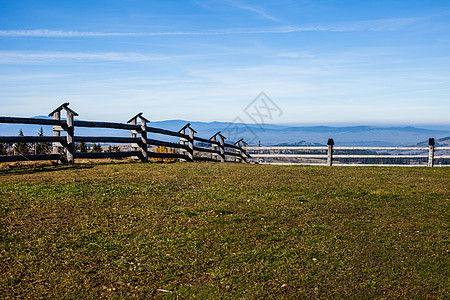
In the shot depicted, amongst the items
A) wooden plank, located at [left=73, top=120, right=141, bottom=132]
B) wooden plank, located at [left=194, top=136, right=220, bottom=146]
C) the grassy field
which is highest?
wooden plank, located at [left=73, top=120, right=141, bottom=132]

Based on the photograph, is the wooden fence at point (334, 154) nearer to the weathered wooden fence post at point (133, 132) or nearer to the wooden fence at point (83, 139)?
the wooden fence at point (83, 139)

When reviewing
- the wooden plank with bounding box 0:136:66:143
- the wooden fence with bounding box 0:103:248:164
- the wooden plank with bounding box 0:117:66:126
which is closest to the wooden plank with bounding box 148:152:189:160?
the wooden fence with bounding box 0:103:248:164

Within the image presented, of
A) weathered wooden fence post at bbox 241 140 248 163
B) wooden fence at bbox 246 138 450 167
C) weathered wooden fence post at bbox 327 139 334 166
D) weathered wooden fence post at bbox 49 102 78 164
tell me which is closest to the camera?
weathered wooden fence post at bbox 49 102 78 164

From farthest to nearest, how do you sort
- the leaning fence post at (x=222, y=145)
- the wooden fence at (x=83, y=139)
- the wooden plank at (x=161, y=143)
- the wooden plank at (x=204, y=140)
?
1. the leaning fence post at (x=222, y=145)
2. the wooden plank at (x=204, y=140)
3. the wooden plank at (x=161, y=143)
4. the wooden fence at (x=83, y=139)

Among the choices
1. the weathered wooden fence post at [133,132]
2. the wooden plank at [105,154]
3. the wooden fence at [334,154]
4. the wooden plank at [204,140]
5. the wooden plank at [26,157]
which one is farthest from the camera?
the wooden fence at [334,154]

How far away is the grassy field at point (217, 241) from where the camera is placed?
4809 mm

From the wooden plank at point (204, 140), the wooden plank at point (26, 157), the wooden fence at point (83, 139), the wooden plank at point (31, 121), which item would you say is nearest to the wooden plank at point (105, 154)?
the wooden fence at point (83, 139)

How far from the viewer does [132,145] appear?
1723 cm

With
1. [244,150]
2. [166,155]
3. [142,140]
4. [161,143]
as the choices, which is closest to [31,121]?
[142,140]

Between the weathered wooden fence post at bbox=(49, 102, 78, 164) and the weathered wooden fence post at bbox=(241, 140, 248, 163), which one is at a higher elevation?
the weathered wooden fence post at bbox=(49, 102, 78, 164)

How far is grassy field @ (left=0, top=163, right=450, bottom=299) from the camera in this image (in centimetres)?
481

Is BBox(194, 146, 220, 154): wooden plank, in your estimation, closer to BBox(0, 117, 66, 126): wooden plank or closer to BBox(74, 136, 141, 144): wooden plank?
BBox(74, 136, 141, 144): wooden plank

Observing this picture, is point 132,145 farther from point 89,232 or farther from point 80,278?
point 80,278

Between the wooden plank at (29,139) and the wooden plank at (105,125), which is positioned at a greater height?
the wooden plank at (105,125)
